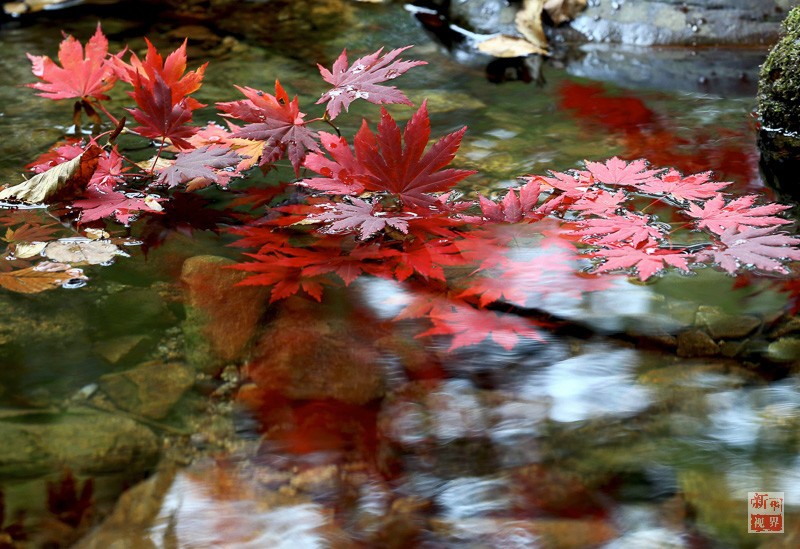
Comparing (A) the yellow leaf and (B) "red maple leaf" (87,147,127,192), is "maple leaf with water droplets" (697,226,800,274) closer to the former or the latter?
(A) the yellow leaf

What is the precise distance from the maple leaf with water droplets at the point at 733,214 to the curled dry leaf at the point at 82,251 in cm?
152

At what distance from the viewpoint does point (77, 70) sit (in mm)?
2420

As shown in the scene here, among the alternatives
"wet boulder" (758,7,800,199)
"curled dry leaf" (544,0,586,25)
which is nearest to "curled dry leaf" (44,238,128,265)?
"wet boulder" (758,7,800,199)

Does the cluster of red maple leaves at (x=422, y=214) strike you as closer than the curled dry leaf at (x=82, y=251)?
Yes

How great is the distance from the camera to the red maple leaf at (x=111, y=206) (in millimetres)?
2022

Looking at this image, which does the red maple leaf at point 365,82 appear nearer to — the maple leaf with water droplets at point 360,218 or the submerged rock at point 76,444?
the maple leaf with water droplets at point 360,218

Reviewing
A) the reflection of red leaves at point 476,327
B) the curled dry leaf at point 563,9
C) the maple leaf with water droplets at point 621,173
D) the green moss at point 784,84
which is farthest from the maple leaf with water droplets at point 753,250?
the curled dry leaf at point 563,9

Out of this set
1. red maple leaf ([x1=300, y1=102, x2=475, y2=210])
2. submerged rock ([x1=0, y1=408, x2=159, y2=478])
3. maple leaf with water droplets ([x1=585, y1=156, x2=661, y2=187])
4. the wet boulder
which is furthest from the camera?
the wet boulder

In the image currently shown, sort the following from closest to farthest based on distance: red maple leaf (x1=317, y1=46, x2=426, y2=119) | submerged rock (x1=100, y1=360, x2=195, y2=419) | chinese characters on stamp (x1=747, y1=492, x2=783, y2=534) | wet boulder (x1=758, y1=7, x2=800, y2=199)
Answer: chinese characters on stamp (x1=747, y1=492, x2=783, y2=534), submerged rock (x1=100, y1=360, x2=195, y2=419), red maple leaf (x1=317, y1=46, x2=426, y2=119), wet boulder (x1=758, y1=7, x2=800, y2=199)

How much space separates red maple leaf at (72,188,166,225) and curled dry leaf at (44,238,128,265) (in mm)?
90

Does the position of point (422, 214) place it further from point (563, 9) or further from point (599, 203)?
point (563, 9)

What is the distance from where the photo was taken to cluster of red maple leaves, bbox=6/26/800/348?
1745mm

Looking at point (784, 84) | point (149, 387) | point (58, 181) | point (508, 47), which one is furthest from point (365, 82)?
point (508, 47)

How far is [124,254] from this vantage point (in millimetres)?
1911
